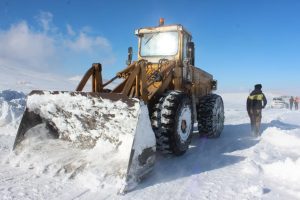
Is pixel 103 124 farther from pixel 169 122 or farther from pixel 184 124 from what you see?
pixel 184 124

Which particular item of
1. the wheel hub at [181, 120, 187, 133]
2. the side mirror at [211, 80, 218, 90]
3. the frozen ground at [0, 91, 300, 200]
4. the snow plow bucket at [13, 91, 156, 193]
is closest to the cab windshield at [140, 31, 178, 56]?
the wheel hub at [181, 120, 187, 133]

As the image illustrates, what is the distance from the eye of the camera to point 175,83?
6.22 m

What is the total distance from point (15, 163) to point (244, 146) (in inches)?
176

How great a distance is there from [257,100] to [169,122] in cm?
473

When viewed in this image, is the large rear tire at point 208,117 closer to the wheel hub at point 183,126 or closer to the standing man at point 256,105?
Result: the standing man at point 256,105

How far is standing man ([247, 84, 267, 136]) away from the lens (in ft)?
28.5

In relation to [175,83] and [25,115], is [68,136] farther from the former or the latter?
[175,83]

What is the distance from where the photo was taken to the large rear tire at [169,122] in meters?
4.93

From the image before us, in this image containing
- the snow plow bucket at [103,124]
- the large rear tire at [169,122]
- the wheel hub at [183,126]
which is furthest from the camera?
the wheel hub at [183,126]

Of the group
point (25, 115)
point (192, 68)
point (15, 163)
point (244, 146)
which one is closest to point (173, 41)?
point (192, 68)

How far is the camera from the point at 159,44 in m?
6.88


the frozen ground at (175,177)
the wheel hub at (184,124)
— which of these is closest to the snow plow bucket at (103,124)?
the frozen ground at (175,177)

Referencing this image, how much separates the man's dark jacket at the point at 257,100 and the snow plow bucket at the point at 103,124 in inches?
207

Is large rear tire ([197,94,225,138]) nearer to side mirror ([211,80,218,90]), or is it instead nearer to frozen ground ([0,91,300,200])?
frozen ground ([0,91,300,200])
